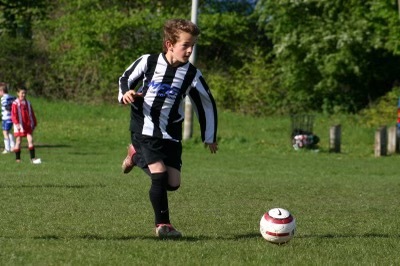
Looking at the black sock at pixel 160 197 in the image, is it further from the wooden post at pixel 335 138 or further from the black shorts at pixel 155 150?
the wooden post at pixel 335 138

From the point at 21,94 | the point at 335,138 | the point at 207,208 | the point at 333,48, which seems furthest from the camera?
the point at 333,48

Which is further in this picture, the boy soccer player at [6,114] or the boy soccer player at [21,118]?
the boy soccer player at [6,114]

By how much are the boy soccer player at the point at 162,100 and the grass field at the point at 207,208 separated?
1.67ft

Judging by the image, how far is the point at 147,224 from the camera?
31.6 feet

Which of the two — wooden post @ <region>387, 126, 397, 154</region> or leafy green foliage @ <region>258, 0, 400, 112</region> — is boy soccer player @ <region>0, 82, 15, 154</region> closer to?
wooden post @ <region>387, 126, 397, 154</region>

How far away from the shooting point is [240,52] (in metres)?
45.2

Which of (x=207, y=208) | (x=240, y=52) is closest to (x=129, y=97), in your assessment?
(x=207, y=208)

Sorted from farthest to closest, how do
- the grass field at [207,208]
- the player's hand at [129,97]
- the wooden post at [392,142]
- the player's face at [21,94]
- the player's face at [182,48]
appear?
the wooden post at [392,142] < the player's face at [21,94] < the player's face at [182,48] < the player's hand at [129,97] < the grass field at [207,208]

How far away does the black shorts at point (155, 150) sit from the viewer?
8.71 m

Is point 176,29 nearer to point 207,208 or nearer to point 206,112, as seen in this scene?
point 206,112

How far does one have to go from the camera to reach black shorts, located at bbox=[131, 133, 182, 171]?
8.71 meters

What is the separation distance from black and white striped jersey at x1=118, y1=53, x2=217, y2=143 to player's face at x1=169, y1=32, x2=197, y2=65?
0.10m

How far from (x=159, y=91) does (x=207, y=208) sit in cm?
316

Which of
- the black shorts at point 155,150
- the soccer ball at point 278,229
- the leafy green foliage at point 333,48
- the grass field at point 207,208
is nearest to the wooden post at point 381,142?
the grass field at point 207,208
